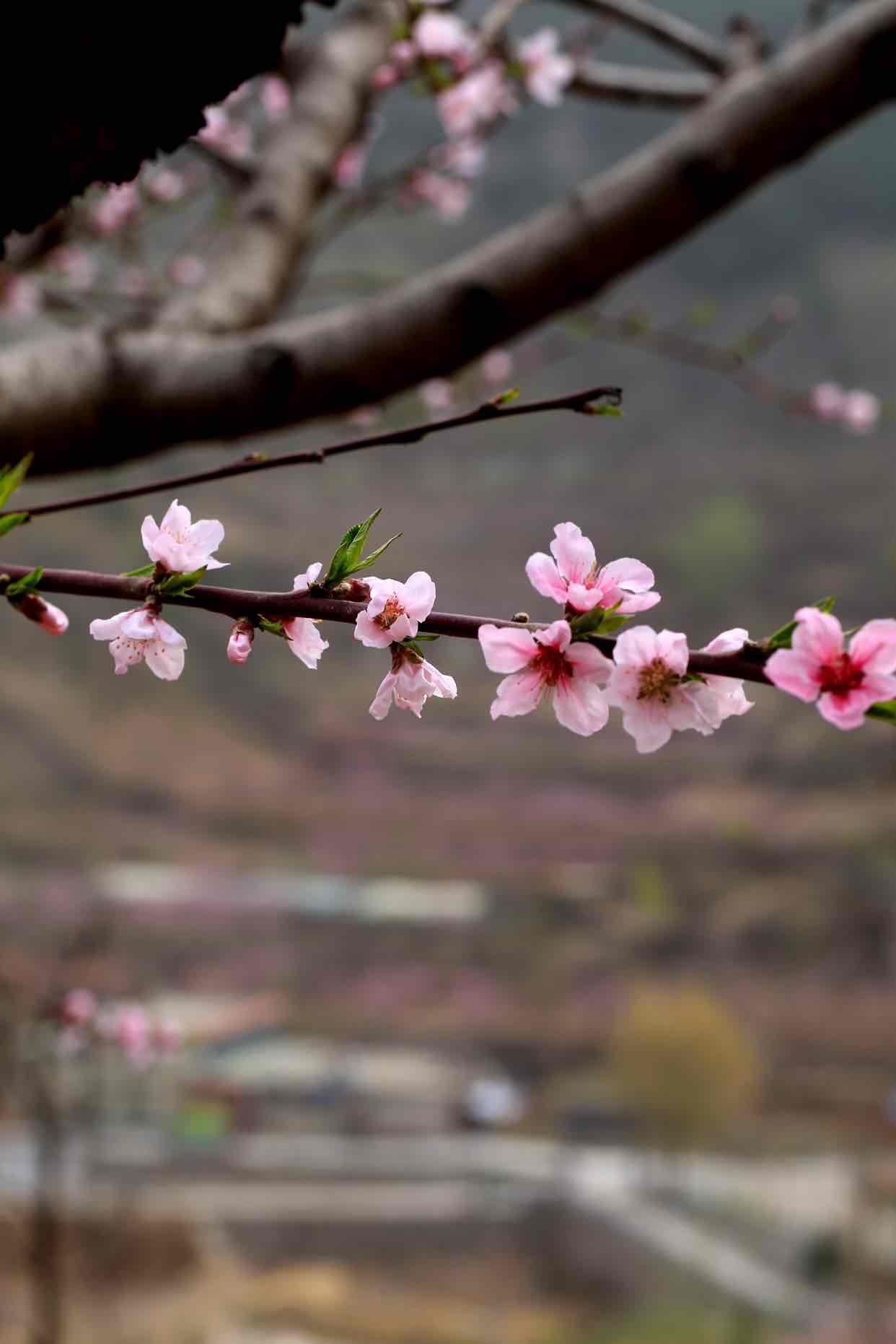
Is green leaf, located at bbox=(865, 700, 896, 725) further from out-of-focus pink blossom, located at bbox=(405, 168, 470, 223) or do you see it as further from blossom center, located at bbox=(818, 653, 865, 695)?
out-of-focus pink blossom, located at bbox=(405, 168, 470, 223)

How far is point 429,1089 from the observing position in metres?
6.65

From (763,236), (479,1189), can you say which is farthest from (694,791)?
(763,236)

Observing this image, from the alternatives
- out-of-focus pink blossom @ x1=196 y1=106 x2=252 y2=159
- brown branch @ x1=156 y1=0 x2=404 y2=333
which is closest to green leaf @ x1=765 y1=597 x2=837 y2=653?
brown branch @ x1=156 y1=0 x2=404 y2=333

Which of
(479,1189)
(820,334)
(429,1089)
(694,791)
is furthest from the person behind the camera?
(820,334)

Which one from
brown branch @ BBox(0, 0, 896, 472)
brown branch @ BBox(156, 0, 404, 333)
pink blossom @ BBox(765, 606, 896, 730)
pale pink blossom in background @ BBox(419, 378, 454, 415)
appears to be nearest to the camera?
pink blossom @ BBox(765, 606, 896, 730)

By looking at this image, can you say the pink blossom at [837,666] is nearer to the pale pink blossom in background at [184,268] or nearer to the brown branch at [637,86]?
the brown branch at [637,86]

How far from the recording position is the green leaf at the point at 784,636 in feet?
0.81

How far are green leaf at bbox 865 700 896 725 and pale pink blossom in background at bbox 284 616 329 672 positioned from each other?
120 mm

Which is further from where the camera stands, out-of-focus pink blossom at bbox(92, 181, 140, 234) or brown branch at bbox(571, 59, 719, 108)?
out-of-focus pink blossom at bbox(92, 181, 140, 234)

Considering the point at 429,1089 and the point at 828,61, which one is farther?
the point at 429,1089

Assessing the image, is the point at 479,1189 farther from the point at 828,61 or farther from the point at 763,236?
the point at 763,236

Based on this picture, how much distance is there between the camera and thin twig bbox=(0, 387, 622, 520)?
0.91ft

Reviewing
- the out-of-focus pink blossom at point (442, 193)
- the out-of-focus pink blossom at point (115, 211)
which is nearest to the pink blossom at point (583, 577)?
the out-of-focus pink blossom at point (115, 211)

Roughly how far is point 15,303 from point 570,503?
10.3m
